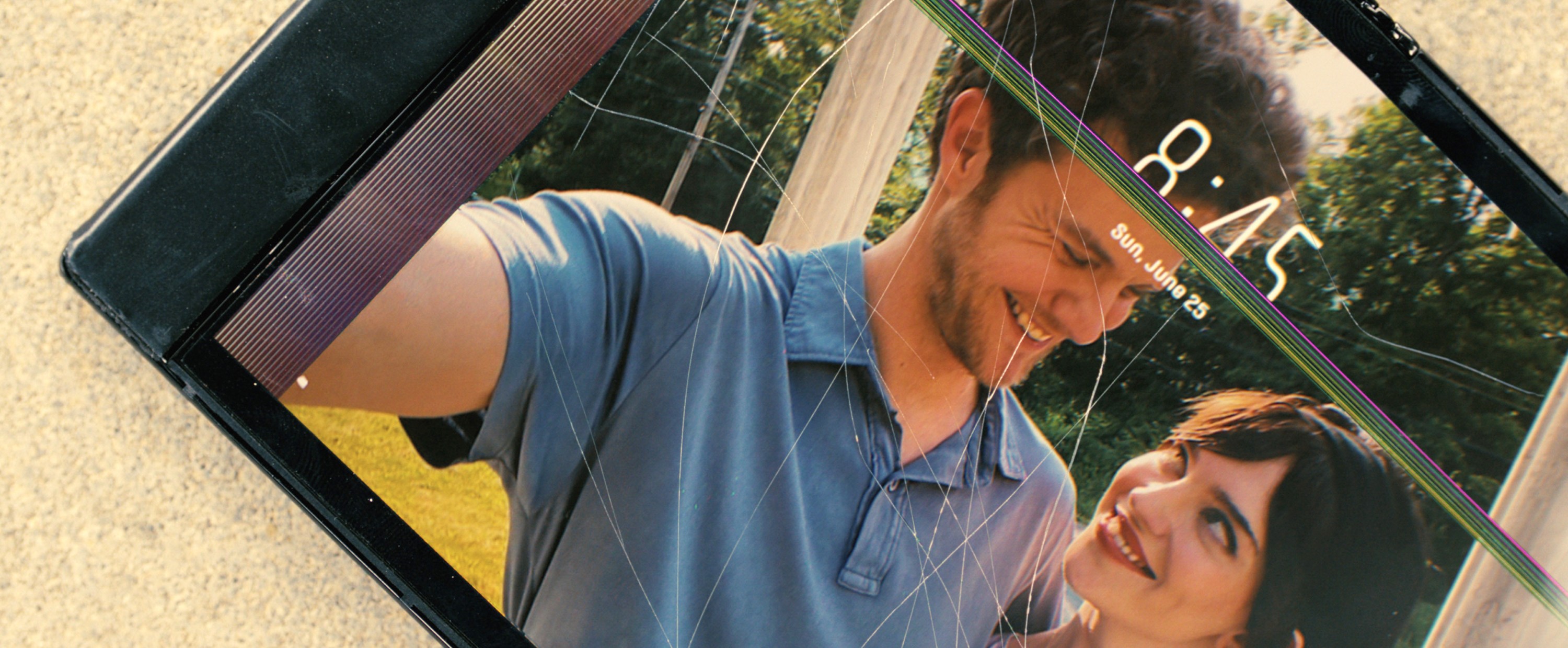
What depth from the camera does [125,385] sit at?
490mm

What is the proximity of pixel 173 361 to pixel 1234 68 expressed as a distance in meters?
0.52

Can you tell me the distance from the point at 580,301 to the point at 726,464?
10cm

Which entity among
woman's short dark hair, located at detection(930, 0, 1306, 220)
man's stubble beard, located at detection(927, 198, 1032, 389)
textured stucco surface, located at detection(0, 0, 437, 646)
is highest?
woman's short dark hair, located at detection(930, 0, 1306, 220)

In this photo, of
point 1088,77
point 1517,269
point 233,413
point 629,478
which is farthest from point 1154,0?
point 233,413

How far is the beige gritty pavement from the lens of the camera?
483 mm

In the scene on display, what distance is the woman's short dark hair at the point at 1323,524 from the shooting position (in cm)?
42

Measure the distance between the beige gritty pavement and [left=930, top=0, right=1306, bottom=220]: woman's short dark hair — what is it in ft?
0.52

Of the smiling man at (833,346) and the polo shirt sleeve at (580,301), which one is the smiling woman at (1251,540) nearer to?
the smiling man at (833,346)

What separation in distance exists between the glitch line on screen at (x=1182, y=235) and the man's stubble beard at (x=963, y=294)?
0.06 meters

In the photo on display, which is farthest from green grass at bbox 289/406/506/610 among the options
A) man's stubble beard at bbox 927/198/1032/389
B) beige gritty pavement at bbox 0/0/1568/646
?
man's stubble beard at bbox 927/198/1032/389

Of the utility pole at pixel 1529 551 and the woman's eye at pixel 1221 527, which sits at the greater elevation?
the utility pole at pixel 1529 551

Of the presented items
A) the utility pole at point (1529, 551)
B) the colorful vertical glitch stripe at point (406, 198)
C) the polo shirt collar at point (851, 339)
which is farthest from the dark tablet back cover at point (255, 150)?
the utility pole at point (1529, 551)

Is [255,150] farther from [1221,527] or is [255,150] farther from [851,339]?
[1221,527]

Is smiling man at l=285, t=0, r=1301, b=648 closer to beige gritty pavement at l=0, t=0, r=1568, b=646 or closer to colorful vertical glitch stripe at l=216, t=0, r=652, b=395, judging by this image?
colorful vertical glitch stripe at l=216, t=0, r=652, b=395
